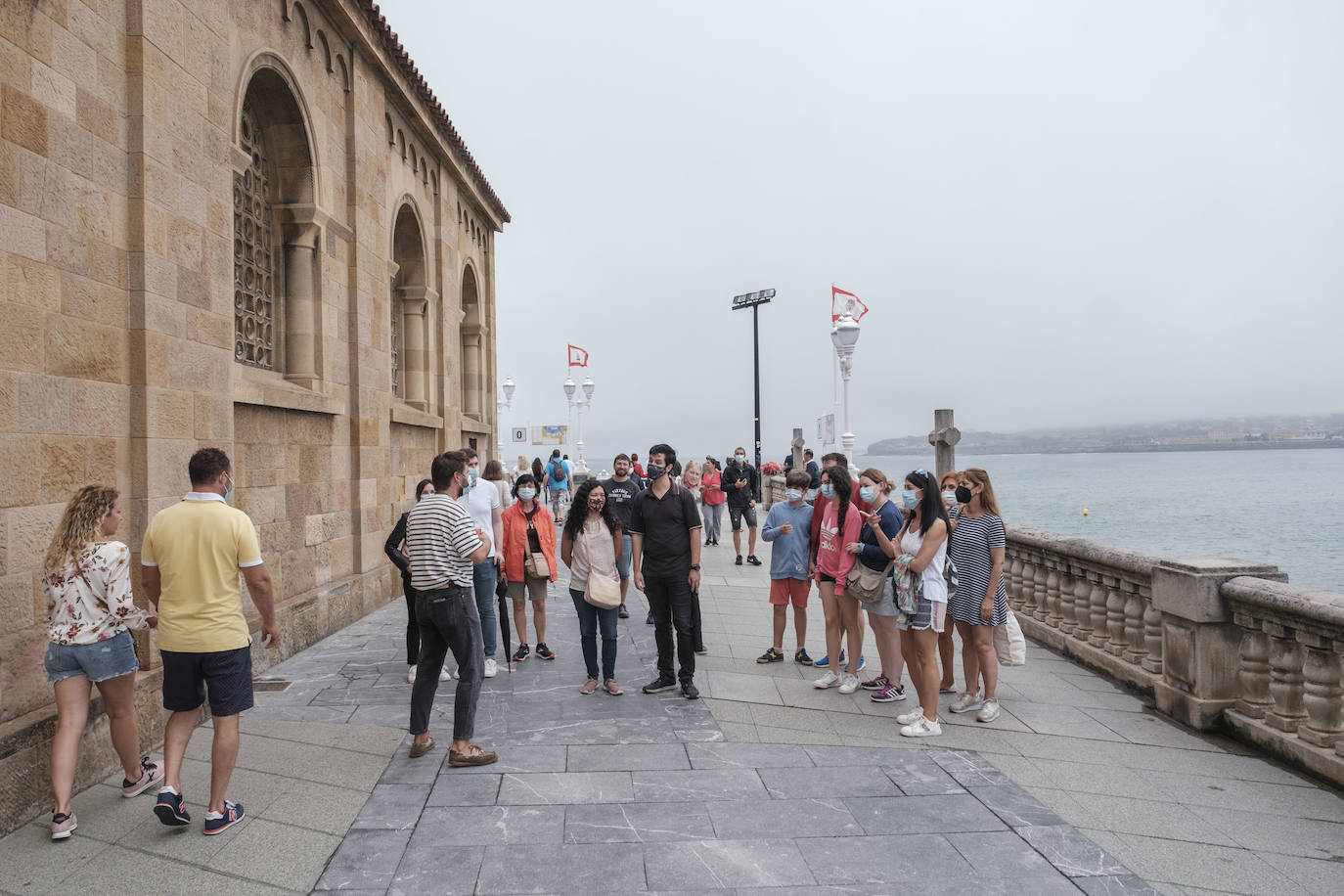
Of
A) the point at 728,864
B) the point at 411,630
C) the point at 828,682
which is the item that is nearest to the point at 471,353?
the point at 411,630

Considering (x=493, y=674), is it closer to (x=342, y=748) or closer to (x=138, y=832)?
(x=342, y=748)

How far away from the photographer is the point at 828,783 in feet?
16.6

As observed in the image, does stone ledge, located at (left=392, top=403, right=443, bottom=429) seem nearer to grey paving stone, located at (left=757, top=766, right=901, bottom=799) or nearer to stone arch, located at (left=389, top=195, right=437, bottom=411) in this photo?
stone arch, located at (left=389, top=195, right=437, bottom=411)

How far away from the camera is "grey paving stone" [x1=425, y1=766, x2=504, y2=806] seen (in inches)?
186

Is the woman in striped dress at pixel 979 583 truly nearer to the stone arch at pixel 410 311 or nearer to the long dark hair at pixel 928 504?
the long dark hair at pixel 928 504

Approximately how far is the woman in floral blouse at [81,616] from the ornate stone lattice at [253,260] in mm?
4138

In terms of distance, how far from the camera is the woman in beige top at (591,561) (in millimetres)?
7066

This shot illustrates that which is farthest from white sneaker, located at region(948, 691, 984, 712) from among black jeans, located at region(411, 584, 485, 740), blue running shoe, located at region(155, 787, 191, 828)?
blue running shoe, located at region(155, 787, 191, 828)

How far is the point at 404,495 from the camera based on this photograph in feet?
41.3

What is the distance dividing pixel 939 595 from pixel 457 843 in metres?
3.57

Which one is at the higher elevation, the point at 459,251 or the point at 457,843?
the point at 459,251

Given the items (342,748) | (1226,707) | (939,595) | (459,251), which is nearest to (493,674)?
(342,748)

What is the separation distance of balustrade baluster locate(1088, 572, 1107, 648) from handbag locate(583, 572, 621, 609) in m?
4.43

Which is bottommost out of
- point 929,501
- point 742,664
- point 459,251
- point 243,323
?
point 742,664
